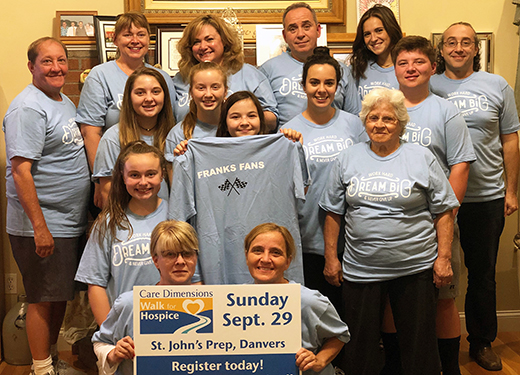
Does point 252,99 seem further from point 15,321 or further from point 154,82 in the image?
point 15,321

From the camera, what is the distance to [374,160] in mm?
2410

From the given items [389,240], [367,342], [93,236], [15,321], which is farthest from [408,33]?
[15,321]

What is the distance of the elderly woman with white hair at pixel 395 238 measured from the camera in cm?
234

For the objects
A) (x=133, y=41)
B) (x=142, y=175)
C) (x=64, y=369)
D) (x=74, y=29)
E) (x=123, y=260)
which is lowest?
(x=64, y=369)

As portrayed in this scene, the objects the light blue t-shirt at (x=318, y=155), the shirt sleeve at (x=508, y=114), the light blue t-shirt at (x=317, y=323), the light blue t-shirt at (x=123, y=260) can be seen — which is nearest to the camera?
the light blue t-shirt at (x=317, y=323)

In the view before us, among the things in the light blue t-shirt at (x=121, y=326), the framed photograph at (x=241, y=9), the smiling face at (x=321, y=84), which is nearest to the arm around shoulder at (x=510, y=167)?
the smiling face at (x=321, y=84)

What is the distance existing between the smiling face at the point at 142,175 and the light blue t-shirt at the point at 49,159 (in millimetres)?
608

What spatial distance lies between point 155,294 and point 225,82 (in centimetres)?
114

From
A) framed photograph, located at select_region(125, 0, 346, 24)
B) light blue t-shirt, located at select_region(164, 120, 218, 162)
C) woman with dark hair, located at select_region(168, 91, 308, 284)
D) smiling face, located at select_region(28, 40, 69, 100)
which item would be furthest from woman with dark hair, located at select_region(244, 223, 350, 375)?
framed photograph, located at select_region(125, 0, 346, 24)

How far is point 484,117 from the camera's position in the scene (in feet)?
9.73

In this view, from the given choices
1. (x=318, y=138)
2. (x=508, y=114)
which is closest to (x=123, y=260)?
(x=318, y=138)

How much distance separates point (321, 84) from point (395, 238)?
2.61 ft

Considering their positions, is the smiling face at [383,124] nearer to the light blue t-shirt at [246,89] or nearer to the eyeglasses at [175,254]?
the light blue t-shirt at [246,89]

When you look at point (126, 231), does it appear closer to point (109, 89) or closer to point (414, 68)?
point (109, 89)
